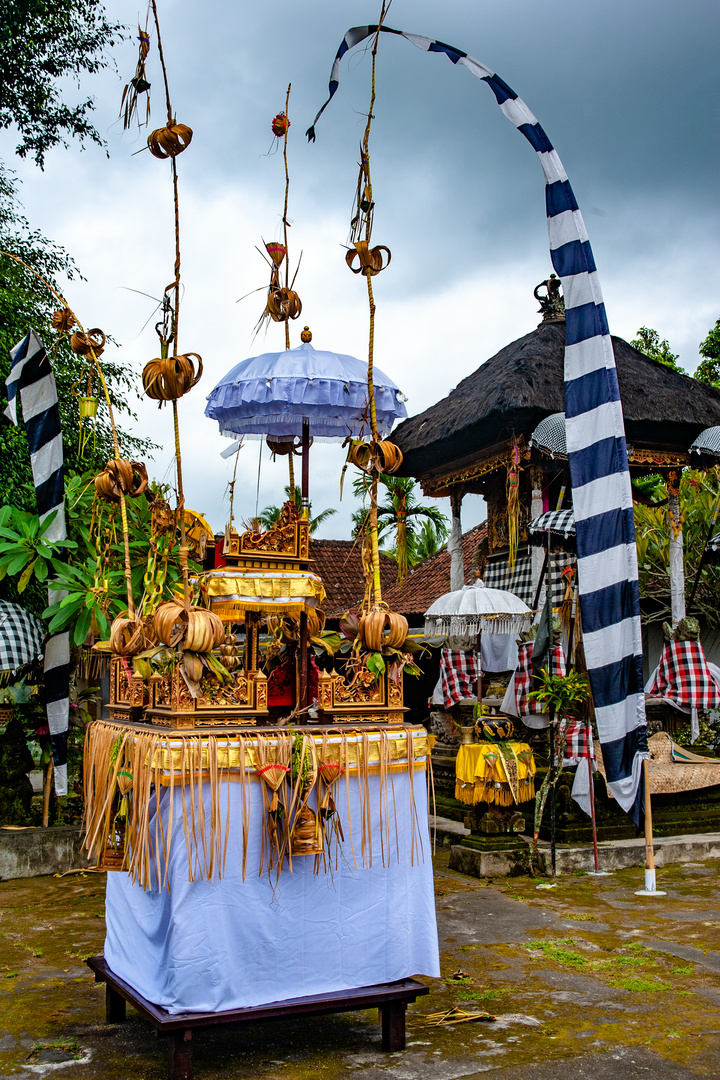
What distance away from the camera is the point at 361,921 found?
404 cm

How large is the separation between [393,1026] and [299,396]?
10.8 ft

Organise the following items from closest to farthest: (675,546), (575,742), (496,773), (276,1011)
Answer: (276,1011)
(496,773)
(575,742)
(675,546)

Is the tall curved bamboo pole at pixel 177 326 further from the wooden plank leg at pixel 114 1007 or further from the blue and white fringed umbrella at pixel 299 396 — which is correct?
the wooden plank leg at pixel 114 1007

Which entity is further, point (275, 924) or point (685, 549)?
point (685, 549)

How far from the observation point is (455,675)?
11.4 metres

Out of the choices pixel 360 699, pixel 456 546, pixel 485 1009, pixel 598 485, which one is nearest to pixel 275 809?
pixel 360 699

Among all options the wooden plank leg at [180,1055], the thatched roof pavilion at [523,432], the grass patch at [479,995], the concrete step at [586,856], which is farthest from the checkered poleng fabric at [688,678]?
the wooden plank leg at [180,1055]

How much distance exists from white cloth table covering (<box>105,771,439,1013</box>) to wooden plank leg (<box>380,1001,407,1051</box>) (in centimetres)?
11

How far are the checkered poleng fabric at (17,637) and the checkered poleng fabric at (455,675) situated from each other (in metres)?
4.97

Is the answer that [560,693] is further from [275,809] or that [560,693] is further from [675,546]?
[275,809]

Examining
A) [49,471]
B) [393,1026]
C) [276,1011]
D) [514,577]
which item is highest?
[49,471]

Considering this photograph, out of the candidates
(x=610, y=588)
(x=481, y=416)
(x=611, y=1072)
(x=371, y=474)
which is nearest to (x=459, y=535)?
(x=481, y=416)

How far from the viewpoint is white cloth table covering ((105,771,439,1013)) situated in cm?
367

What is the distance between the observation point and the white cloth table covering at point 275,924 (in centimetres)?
367
